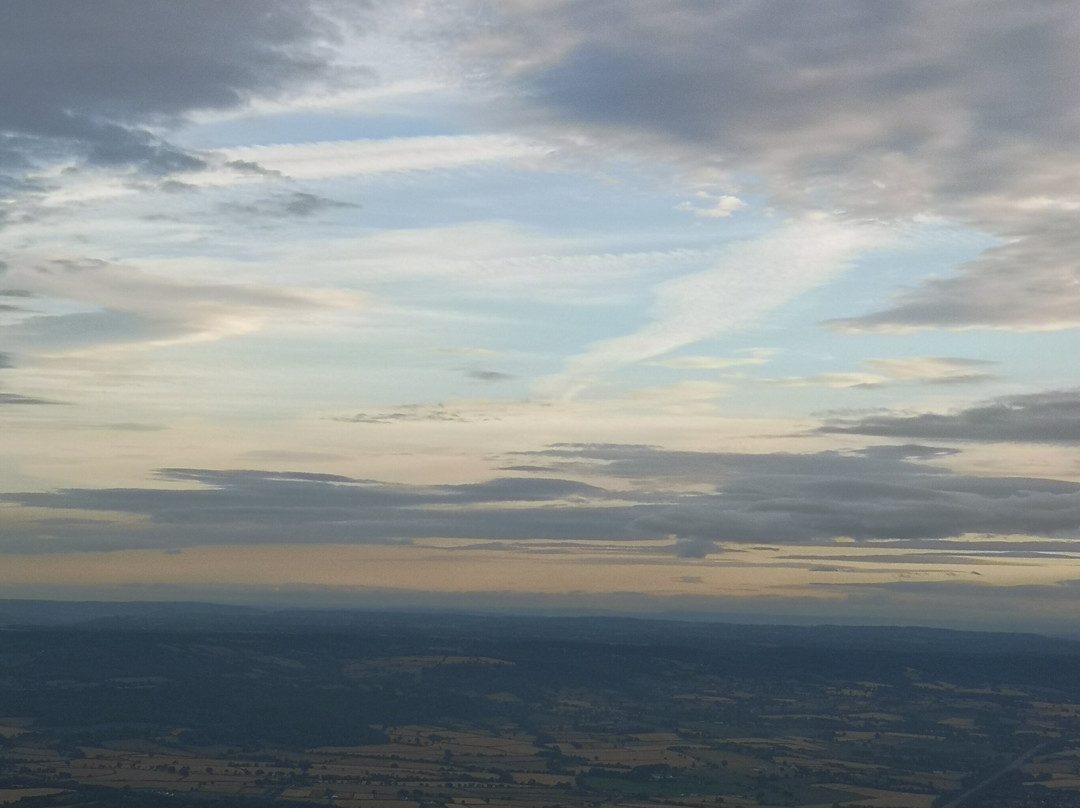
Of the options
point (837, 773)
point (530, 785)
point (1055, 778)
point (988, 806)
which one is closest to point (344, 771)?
point (530, 785)

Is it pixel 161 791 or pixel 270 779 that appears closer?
pixel 161 791

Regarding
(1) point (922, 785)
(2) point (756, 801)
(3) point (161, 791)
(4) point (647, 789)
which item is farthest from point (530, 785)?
(1) point (922, 785)

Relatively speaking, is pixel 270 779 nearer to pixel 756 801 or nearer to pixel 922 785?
pixel 756 801

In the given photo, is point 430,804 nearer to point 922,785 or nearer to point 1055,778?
point 922,785

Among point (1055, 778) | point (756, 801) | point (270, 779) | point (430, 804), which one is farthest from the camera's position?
point (1055, 778)

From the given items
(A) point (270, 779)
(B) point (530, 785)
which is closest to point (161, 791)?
(A) point (270, 779)

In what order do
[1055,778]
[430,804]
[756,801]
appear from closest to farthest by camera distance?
[430,804]
[756,801]
[1055,778]

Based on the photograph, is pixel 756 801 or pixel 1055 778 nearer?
pixel 756 801

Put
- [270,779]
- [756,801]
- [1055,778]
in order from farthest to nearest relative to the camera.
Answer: [1055,778] → [270,779] → [756,801]
